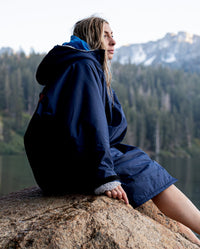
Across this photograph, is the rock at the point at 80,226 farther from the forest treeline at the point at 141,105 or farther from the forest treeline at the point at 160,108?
the forest treeline at the point at 160,108

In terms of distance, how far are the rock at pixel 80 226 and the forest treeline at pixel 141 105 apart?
179 feet

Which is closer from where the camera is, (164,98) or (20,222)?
(20,222)

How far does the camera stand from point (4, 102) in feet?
261

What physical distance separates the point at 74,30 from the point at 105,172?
1.54m

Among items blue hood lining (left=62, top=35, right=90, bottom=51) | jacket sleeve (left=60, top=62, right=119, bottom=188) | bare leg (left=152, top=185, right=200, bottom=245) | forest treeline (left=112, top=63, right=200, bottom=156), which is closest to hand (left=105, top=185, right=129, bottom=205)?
jacket sleeve (left=60, top=62, right=119, bottom=188)

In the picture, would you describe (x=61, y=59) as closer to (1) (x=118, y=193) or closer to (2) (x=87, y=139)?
(2) (x=87, y=139)

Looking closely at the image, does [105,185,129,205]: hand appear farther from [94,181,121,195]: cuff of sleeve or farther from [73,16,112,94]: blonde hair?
[73,16,112,94]: blonde hair

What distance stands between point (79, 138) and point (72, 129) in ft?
0.29

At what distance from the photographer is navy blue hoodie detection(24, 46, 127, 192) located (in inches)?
96.5

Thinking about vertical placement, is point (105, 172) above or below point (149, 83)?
above

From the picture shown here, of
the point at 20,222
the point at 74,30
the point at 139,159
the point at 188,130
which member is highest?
the point at 74,30

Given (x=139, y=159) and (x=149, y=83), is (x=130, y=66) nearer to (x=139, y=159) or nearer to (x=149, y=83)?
(x=149, y=83)

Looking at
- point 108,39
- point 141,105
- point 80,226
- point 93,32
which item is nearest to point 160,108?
point 141,105

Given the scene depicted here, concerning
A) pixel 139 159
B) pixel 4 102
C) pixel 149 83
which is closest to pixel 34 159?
pixel 139 159
